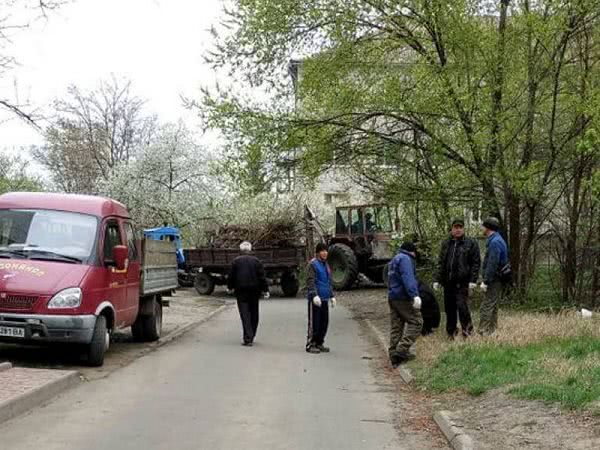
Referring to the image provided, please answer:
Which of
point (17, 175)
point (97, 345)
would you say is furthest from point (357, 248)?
point (17, 175)

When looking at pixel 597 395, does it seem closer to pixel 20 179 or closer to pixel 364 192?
pixel 364 192

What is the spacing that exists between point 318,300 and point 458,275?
2.34 meters

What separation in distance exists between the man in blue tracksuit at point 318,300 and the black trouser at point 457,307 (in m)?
2.02

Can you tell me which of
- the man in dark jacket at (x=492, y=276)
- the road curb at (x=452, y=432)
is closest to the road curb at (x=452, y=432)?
the road curb at (x=452, y=432)

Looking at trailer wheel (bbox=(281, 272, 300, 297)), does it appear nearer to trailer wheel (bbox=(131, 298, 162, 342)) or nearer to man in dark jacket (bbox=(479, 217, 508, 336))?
trailer wheel (bbox=(131, 298, 162, 342))

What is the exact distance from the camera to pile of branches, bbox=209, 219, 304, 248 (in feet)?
85.8

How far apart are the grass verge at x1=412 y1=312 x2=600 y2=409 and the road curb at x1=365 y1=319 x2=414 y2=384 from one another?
12 cm

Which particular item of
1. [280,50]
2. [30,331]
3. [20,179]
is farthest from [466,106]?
[20,179]

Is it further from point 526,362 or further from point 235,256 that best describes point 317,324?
point 235,256

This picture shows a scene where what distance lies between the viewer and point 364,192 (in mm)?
18172

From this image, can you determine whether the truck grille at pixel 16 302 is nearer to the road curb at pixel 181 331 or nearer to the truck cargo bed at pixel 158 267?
the truck cargo bed at pixel 158 267

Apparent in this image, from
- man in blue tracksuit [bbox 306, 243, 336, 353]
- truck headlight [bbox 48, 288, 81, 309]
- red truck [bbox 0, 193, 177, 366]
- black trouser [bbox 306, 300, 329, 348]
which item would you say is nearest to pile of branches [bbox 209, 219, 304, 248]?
man in blue tracksuit [bbox 306, 243, 336, 353]

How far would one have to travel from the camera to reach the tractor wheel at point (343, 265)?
2567 centimetres

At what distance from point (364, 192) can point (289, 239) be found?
27.9ft
